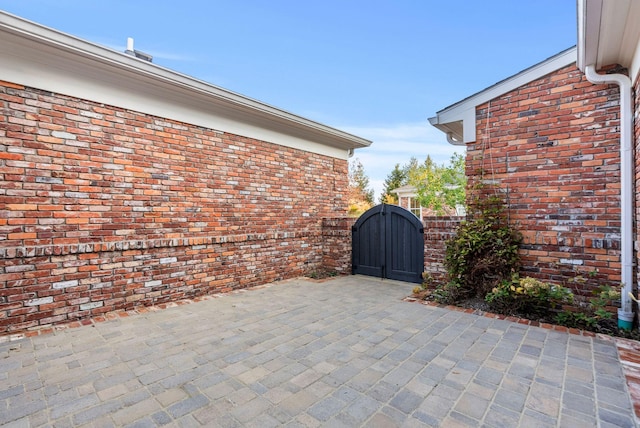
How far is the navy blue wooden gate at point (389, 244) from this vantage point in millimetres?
5523

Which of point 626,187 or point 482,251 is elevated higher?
point 626,187

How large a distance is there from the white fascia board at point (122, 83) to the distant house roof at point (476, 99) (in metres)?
2.60

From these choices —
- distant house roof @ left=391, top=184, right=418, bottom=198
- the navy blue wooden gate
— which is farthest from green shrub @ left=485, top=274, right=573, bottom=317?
distant house roof @ left=391, top=184, right=418, bottom=198

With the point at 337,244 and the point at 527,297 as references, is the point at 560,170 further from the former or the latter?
the point at 337,244

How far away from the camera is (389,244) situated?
589cm

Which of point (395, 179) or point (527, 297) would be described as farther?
point (395, 179)

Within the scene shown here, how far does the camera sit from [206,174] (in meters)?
4.69

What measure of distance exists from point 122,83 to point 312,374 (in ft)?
13.5

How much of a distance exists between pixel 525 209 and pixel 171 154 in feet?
16.2

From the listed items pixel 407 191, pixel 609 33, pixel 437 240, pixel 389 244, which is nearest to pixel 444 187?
pixel 407 191

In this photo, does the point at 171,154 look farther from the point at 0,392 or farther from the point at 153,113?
the point at 0,392

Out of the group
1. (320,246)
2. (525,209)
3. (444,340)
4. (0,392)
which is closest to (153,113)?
(0,392)

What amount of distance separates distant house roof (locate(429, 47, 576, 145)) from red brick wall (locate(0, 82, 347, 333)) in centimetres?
314

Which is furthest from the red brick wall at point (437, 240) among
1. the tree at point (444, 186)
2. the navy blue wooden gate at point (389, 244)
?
the tree at point (444, 186)
